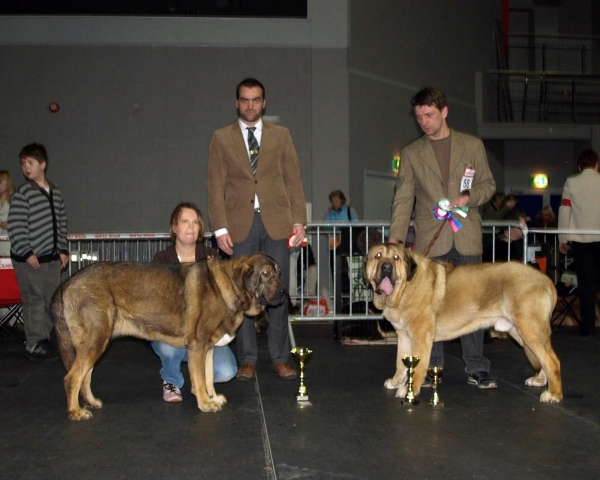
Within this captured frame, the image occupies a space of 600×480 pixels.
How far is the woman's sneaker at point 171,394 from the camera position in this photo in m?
4.54

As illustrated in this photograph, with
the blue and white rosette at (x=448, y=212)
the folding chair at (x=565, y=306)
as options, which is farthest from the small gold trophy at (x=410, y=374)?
the folding chair at (x=565, y=306)

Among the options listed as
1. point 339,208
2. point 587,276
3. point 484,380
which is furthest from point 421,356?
point 339,208

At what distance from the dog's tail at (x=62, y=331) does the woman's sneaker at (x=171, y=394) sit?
2.49 feet

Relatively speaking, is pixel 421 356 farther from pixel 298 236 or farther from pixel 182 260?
pixel 182 260

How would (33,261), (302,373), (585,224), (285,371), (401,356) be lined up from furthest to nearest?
(585,224) < (33,261) < (285,371) < (401,356) < (302,373)

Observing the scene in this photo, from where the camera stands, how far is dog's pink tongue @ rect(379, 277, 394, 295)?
4419 mm

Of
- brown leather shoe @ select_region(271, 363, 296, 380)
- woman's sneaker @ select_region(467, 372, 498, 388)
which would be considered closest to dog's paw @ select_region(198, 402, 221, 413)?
brown leather shoe @ select_region(271, 363, 296, 380)

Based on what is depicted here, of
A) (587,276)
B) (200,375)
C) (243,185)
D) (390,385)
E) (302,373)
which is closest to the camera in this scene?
(200,375)

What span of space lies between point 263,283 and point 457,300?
1367 mm

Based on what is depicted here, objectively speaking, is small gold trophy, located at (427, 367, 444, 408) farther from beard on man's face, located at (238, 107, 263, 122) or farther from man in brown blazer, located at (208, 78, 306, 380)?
beard on man's face, located at (238, 107, 263, 122)

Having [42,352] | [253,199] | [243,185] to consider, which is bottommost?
[42,352]

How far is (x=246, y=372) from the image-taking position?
517 cm

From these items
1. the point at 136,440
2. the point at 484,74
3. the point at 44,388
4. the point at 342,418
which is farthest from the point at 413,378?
the point at 484,74

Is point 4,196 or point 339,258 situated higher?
point 4,196
